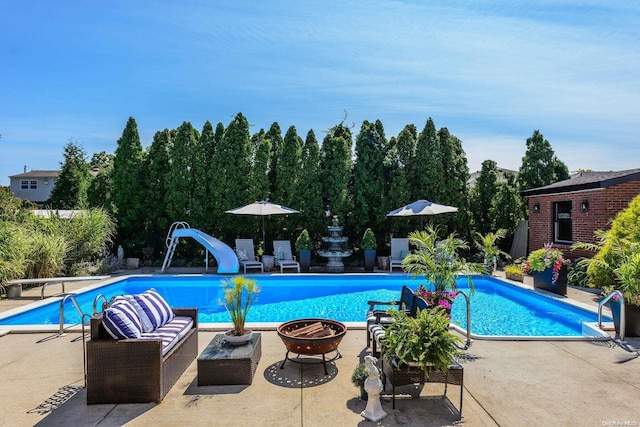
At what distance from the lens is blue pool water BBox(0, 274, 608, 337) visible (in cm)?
702

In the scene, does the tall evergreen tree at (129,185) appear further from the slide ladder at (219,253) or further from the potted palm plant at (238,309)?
the potted palm plant at (238,309)

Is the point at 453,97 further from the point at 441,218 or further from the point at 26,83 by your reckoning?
the point at 26,83

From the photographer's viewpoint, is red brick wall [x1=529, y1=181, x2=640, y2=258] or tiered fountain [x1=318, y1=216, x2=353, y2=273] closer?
red brick wall [x1=529, y1=181, x2=640, y2=258]

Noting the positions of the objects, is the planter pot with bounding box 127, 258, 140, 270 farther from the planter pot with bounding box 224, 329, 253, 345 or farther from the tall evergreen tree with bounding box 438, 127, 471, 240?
the tall evergreen tree with bounding box 438, 127, 471, 240

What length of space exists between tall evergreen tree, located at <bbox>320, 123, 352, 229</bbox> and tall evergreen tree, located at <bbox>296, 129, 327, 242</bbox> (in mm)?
278

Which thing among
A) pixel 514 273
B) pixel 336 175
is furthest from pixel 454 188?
pixel 514 273

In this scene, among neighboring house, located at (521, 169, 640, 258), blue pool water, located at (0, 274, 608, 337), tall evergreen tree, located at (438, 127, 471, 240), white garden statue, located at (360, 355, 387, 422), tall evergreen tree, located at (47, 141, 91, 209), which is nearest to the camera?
white garden statue, located at (360, 355, 387, 422)

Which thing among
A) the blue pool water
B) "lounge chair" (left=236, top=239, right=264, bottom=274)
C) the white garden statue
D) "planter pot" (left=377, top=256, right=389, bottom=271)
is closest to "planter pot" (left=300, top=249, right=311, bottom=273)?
the blue pool water

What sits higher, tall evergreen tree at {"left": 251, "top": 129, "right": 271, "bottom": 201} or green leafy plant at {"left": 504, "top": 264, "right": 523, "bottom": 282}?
tall evergreen tree at {"left": 251, "top": 129, "right": 271, "bottom": 201}

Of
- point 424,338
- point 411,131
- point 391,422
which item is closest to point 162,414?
point 391,422

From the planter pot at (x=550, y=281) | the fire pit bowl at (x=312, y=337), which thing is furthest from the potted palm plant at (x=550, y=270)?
the fire pit bowl at (x=312, y=337)

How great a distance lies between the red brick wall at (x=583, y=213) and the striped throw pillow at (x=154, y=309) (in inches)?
402

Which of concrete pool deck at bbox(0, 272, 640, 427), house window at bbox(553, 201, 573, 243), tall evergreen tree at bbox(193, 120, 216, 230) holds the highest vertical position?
tall evergreen tree at bbox(193, 120, 216, 230)

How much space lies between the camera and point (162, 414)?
129 inches
